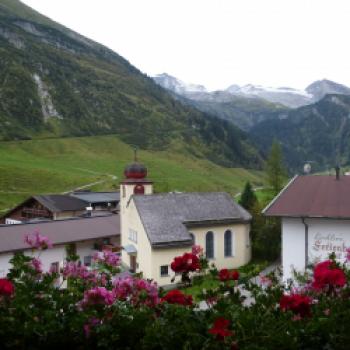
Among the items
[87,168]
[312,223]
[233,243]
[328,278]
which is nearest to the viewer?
[328,278]

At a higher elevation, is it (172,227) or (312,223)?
(312,223)

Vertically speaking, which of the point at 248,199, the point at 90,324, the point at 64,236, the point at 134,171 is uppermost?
the point at 134,171

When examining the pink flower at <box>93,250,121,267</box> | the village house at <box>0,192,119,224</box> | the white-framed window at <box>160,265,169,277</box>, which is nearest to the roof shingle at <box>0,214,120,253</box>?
the white-framed window at <box>160,265,169,277</box>

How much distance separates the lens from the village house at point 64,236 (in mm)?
42781

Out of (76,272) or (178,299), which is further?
(76,272)

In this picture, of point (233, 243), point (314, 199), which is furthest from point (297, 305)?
point (233, 243)

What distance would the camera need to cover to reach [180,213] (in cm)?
4656

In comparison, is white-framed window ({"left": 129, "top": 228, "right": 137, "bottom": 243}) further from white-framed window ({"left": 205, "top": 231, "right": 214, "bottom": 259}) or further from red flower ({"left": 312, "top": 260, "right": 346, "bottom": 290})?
red flower ({"left": 312, "top": 260, "right": 346, "bottom": 290})

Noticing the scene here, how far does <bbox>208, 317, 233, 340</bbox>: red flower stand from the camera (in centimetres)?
627

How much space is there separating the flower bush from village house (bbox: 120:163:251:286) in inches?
1310

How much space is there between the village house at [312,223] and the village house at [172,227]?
49.8 feet

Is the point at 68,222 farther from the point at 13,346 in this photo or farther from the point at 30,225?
the point at 13,346

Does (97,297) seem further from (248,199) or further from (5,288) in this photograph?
(248,199)

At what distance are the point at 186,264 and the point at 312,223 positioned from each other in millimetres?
20480
